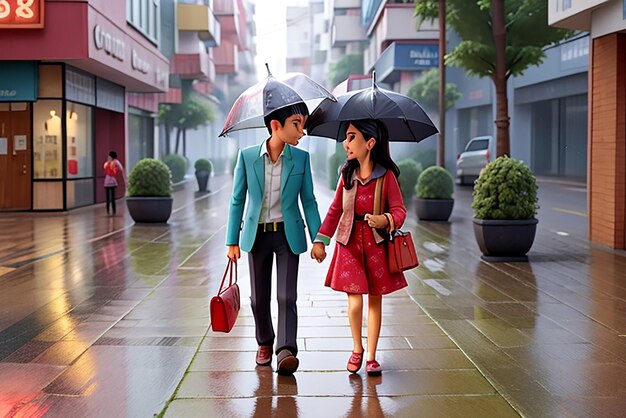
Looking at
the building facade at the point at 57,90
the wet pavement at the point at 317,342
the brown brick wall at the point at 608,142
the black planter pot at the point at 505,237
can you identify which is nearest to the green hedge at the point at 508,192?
the black planter pot at the point at 505,237

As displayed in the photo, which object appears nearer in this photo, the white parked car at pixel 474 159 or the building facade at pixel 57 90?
the building facade at pixel 57 90

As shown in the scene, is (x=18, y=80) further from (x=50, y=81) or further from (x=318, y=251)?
(x=318, y=251)

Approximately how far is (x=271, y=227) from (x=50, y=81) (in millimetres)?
17606

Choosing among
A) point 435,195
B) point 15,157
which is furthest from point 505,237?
point 15,157

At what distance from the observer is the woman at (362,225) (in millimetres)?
5633

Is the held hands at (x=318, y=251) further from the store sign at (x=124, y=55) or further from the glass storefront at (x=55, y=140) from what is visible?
the glass storefront at (x=55, y=140)

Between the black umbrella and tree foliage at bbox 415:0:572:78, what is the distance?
13.6 meters

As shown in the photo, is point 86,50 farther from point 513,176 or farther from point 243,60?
point 243,60

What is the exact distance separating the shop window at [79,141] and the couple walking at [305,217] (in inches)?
704

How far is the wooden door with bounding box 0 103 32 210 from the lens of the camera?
72.8 ft

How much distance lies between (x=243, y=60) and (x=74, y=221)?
241 feet

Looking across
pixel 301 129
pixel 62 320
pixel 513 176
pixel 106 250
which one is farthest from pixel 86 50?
pixel 301 129

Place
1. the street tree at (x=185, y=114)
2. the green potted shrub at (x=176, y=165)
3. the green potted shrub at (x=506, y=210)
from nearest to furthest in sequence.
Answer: the green potted shrub at (x=506, y=210), the green potted shrub at (x=176, y=165), the street tree at (x=185, y=114)

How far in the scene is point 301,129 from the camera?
5.67 metres
